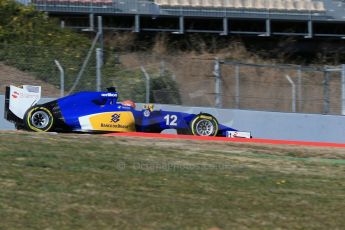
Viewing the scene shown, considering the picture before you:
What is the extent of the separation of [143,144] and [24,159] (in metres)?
3.75

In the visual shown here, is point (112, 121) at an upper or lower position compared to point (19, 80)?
lower

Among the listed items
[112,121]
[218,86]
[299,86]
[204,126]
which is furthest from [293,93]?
[112,121]

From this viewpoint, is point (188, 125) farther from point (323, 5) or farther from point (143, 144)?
point (323, 5)

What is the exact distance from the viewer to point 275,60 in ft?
103

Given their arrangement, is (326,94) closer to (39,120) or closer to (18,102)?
(39,120)

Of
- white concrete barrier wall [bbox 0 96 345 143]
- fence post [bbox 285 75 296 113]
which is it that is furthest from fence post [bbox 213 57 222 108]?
fence post [bbox 285 75 296 113]

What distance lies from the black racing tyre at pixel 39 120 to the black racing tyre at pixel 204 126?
3.14 m

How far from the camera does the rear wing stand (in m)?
15.7

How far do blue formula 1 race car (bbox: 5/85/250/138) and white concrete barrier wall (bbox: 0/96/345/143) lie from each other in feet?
8.95

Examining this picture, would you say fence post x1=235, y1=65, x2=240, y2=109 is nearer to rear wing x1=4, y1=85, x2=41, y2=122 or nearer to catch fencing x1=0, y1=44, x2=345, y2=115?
catch fencing x1=0, y1=44, x2=345, y2=115

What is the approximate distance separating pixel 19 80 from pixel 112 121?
15.3 ft

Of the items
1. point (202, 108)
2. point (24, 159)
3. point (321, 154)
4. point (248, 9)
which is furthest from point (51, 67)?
point (248, 9)

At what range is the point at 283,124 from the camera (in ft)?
62.7

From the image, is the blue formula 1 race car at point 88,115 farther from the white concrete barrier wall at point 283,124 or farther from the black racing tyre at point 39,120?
the white concrete barrier wall at point 283,124
